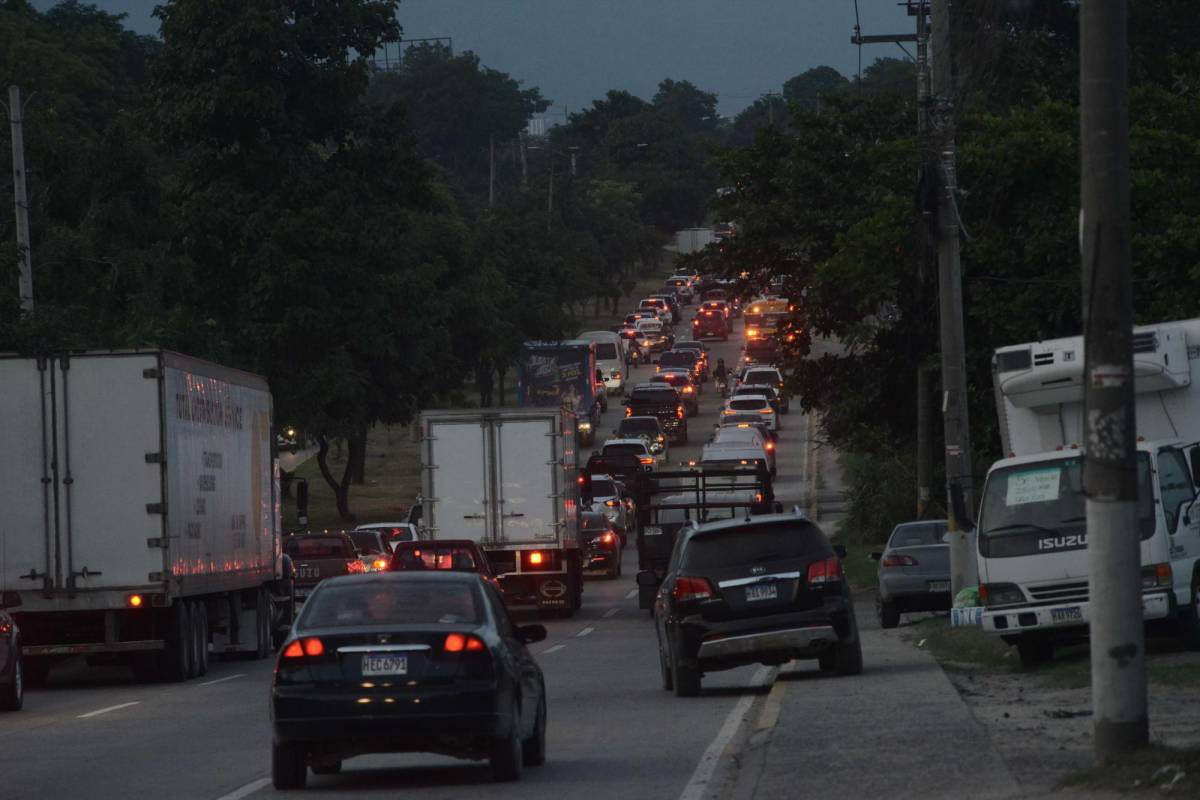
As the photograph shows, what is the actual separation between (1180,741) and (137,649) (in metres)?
14.5

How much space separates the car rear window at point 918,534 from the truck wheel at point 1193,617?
969 cm

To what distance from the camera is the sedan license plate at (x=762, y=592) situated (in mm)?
19875

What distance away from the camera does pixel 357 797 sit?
13266 mm

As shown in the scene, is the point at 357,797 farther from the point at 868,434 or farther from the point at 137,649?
the point at 868,434

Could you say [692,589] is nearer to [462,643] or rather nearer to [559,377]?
[462,643]

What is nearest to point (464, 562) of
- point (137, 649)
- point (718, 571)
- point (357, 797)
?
point (137, 649)

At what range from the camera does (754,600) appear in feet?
65.3

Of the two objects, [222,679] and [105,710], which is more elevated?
[105,710]

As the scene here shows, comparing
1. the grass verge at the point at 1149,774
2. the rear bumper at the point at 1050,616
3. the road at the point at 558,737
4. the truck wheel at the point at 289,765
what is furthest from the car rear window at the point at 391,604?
the rear bumper at the point at 1050,616

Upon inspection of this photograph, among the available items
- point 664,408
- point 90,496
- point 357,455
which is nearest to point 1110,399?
point 90,496

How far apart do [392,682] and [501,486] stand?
22.4m

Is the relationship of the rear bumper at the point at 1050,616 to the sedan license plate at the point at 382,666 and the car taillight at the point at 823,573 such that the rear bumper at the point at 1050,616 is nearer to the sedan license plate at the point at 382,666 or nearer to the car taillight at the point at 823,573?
the car taillight at the point at 823,573

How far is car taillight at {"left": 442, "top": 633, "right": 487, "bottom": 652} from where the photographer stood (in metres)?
13.3

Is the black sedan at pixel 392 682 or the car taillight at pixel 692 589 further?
the car taillight at pixel 692 589
